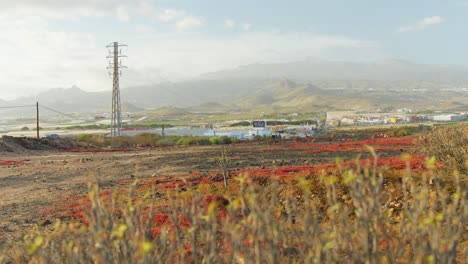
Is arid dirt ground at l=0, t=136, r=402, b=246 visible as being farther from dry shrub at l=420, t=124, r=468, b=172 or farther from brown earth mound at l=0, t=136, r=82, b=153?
dry shrub at l=420, t=124, r=468, b=172

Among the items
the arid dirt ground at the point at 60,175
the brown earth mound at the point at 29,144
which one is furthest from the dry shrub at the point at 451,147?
the brown earth mound at the point at 29,144

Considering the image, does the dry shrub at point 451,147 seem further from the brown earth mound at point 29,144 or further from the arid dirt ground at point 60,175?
the brown earth mound at point 29,144

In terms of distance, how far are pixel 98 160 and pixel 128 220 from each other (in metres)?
36.2

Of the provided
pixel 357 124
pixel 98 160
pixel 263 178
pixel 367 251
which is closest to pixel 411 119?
pixel 357 124

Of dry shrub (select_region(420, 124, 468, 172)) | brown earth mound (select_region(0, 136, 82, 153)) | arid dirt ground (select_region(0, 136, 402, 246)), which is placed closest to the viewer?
dry shrub (select_region(420, 124, 468, 172))

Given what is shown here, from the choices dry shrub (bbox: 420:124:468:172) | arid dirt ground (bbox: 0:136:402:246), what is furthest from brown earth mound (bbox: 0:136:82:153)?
dry shrub (bbox: 420:124:468:172)

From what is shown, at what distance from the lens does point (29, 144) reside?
172ft

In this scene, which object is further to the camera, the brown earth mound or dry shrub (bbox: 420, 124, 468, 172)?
the brown earth mound

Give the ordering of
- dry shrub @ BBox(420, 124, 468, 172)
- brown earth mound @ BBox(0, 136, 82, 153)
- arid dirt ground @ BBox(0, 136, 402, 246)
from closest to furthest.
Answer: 1. dry shrub @ BBox(420, 124, 468, 172)
2. arid dirt ground @ BBox(0, 136, 402, 246)
3. brown earth mound @ BBox(0, 136, 82, 153)

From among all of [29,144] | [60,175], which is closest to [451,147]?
[60,175]

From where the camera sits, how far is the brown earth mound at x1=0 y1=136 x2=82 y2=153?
159 ft

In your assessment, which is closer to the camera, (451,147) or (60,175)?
(451,147)

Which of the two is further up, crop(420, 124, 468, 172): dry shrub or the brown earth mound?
crop(420, 124, 468, 172): dry shrub

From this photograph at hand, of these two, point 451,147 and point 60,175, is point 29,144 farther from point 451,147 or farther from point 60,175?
point 451,147
